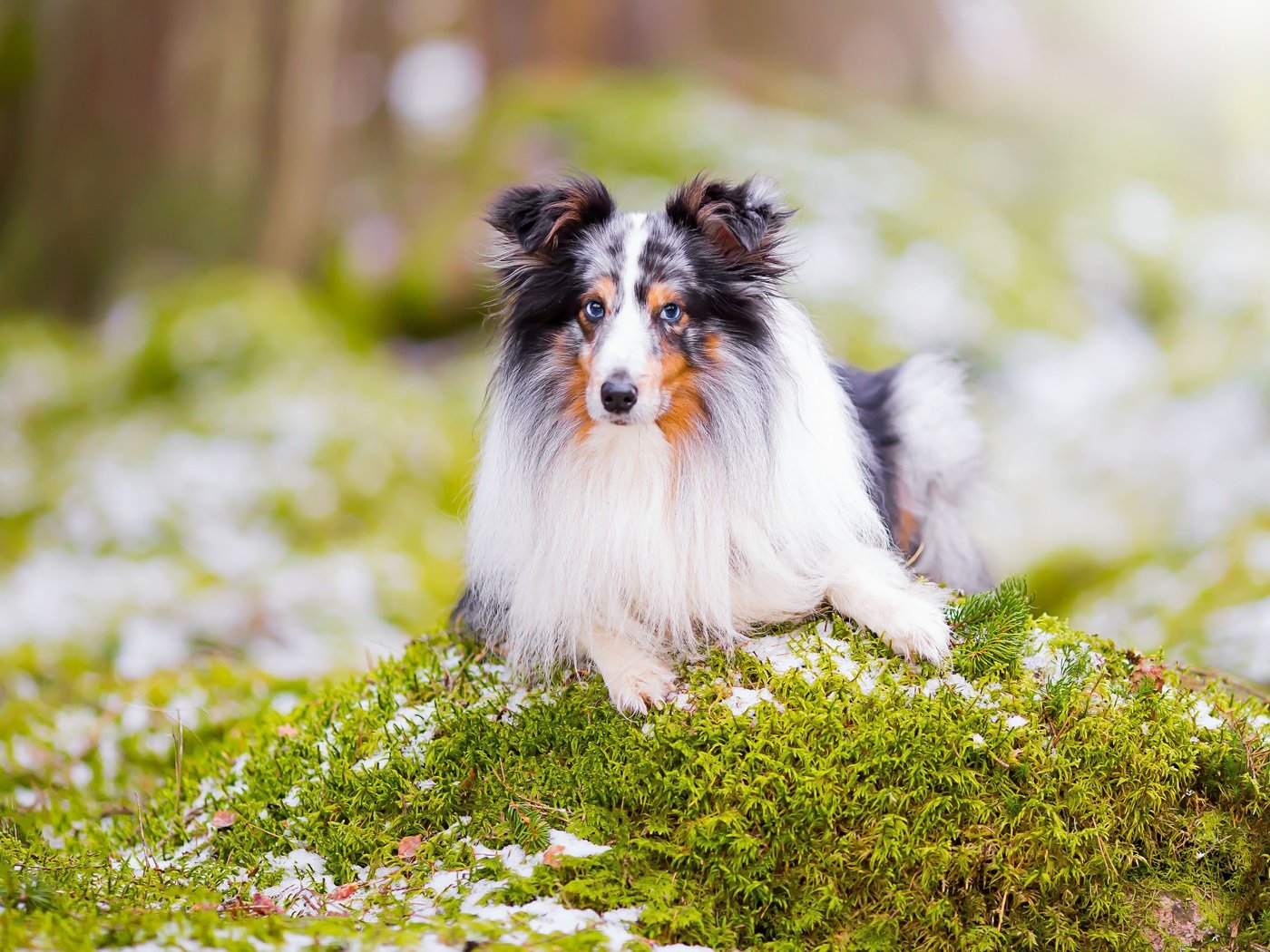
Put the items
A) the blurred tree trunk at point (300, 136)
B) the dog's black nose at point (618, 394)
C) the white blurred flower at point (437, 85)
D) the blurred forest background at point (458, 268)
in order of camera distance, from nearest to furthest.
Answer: the dog's black nose at point (618, 394) < the blurred forest background at point (458, 268) < the blurred tree trunk at point (300, 136) < the white blurred flower at point (437, 85)

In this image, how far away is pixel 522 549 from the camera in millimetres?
3486

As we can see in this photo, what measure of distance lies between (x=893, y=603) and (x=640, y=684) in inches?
33.1

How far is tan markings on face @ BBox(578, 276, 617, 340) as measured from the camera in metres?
3.27

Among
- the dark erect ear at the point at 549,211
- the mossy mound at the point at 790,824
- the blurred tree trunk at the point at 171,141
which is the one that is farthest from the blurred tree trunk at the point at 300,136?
the mossy mound at the point at 790,824

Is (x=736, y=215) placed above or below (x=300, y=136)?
below

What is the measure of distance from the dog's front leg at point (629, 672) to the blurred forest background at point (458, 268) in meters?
1.88

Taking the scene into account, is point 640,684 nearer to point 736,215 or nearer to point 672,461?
point 672,461

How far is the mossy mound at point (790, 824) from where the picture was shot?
2869mm

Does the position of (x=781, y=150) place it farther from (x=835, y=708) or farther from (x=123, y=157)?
(x=835, y=708)

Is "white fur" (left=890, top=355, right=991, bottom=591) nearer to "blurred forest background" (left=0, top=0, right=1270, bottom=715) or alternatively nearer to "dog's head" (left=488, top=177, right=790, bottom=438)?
"blurred forest background" (left=0, top=0, right=1270, bottom=715)

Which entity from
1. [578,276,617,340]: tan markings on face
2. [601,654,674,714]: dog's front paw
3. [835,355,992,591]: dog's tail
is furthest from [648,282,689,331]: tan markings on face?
[835,355,992,591]: dog's tail

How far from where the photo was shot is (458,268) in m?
10.6

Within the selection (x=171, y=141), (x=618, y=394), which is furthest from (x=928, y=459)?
(x=171, y=141)

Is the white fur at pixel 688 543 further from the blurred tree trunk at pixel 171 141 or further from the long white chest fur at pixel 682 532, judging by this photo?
the blurred tree trunk at pixel 171 141
